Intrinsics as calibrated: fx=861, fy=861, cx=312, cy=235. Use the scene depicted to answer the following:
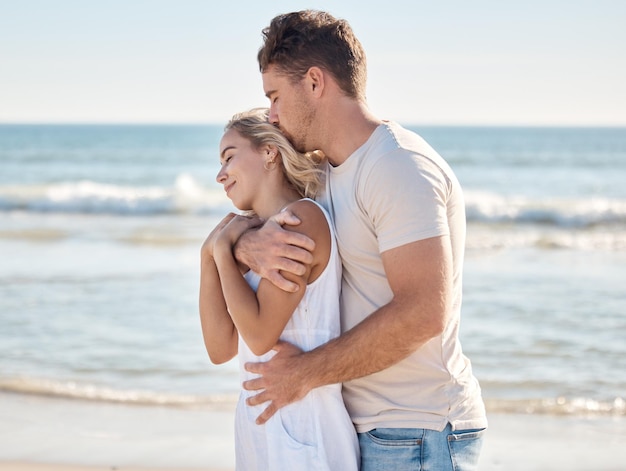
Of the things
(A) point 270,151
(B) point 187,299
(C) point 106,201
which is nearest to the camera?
(A) point 270,151

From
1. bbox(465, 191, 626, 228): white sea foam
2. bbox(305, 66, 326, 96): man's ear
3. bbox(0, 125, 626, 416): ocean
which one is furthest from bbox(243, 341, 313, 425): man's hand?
bbox(465, 191, 626, 228): white sea foam

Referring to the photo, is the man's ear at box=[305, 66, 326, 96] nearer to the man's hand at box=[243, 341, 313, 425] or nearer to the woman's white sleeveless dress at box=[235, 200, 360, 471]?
the woman's white sleeveless dress at box=[235, 200, 360, 471]

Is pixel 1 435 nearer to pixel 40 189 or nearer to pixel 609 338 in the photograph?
pixel 609 338

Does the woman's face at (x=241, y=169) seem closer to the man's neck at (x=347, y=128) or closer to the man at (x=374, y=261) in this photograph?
the man at (x=374, y=261)

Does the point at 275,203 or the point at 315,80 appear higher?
the point at 315,80

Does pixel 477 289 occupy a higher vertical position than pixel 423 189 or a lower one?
higher

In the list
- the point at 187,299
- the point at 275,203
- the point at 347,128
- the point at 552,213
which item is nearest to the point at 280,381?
the point at 275,203

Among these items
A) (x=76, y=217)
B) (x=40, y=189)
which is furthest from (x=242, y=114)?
(x=40, y=189)

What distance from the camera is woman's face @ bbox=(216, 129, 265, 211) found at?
275 cm

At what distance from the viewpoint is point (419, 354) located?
2.54m

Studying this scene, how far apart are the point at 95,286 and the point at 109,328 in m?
1.91

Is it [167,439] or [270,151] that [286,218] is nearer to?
[270,151]

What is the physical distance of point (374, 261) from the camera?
2555mm

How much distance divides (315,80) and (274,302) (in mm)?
695
